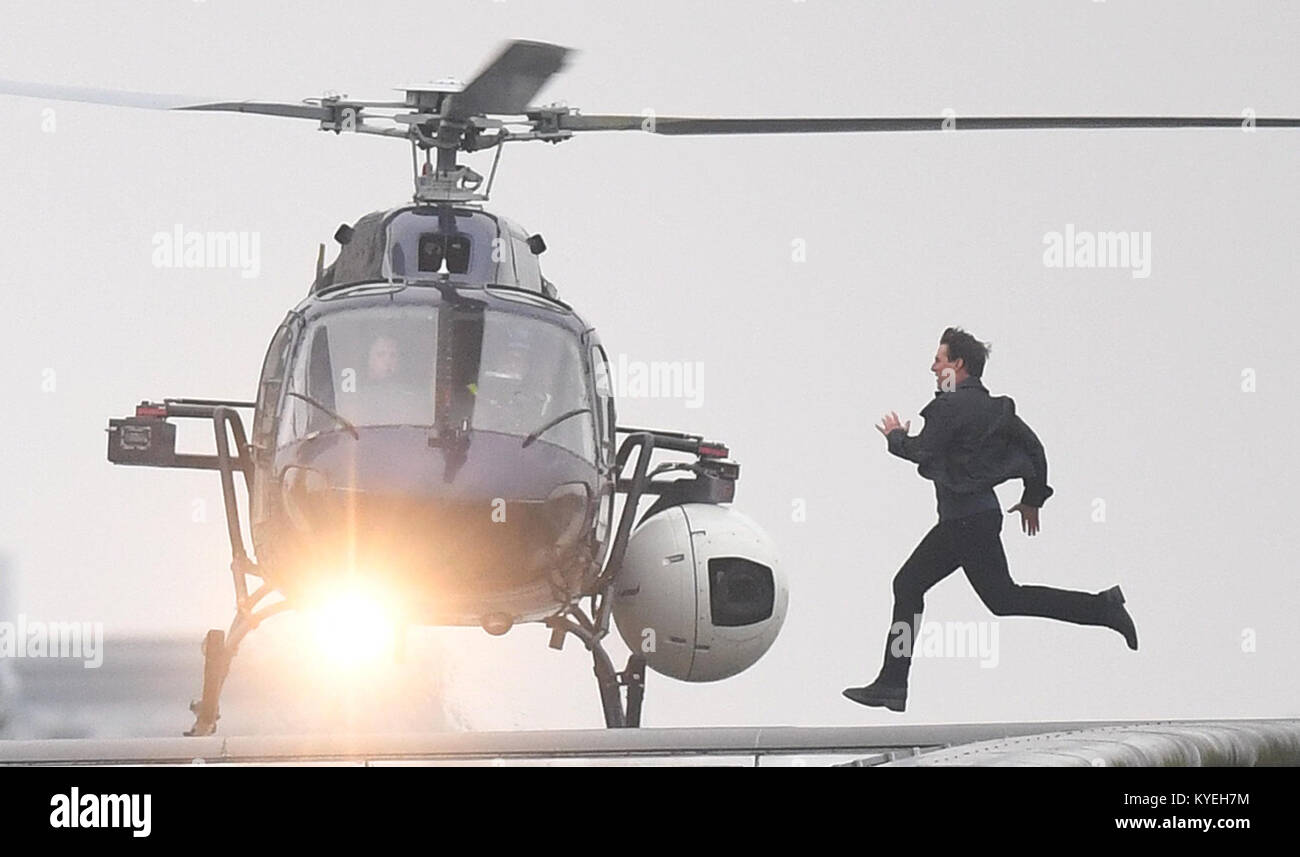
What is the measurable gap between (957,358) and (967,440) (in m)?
0.38

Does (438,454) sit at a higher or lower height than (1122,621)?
higher

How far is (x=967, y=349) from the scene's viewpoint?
9.26 metres

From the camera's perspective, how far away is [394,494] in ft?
34.8

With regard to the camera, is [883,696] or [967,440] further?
[883,696]

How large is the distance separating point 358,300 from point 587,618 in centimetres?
218

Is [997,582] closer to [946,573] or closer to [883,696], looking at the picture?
[946,573]

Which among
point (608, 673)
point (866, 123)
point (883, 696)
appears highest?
point (866, 123)

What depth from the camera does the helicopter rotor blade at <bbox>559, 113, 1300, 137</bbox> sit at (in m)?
10.6

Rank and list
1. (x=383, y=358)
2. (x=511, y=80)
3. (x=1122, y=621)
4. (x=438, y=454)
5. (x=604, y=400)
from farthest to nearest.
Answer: (x=604, y=400) < (x=383, y=358) < (x=438, y=454) < (x=511, y=80) < (x=1122, y=621)

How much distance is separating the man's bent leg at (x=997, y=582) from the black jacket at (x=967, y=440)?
0.53ft

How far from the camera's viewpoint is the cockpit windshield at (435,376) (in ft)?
35.6

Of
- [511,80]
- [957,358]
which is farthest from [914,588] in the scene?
[511,80]

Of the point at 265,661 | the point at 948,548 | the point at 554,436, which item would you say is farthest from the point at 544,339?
the point at 265,661
